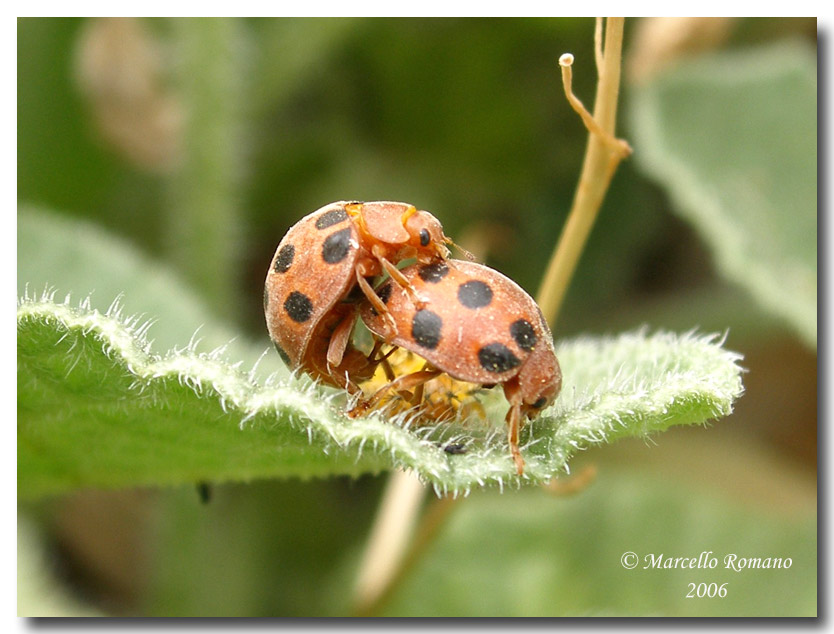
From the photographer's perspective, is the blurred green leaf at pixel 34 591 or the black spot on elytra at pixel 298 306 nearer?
the black spot on elytra at pixel 298 306

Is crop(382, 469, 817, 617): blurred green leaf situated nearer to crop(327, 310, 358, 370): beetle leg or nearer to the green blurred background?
the green blurred background

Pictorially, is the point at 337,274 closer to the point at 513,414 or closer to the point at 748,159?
the point at 513,414

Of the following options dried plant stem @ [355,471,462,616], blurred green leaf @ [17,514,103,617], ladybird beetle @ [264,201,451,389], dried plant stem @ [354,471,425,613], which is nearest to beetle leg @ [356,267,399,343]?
ladybird beetle @ [264,201,451,389]

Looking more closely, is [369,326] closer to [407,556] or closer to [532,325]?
[532,325]

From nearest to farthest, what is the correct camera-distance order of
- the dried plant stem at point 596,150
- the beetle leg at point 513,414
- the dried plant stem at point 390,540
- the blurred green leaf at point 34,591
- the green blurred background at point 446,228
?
the beetle leg at point 513,414, the blurred green leaf at point 34,591, the dried plant stem at point 596,150, the dried plant stem at point 390,540, the green blurred background at point 446,228

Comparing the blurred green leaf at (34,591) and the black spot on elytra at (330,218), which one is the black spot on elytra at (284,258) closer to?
the black spot on elytra at (330,218)

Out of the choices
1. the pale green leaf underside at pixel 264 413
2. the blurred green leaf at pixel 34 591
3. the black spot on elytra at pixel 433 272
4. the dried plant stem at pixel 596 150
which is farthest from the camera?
the dried plant stem at pixel 596 150

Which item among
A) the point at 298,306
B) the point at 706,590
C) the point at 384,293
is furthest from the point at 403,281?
the point at 706,590

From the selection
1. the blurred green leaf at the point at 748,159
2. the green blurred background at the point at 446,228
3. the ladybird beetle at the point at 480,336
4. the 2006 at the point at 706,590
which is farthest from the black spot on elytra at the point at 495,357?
the 2006 at the point at 706,590
